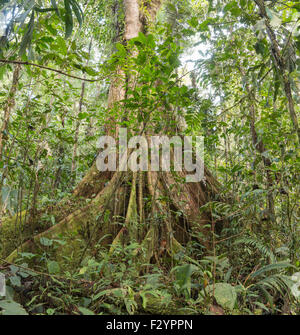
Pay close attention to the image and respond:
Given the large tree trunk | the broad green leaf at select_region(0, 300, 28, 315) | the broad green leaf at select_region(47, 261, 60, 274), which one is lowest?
the broad green leaf at select_region(0, 300, 28, 315)

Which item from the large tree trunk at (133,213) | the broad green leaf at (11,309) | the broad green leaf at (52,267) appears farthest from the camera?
the large tree trunk at (133,213)

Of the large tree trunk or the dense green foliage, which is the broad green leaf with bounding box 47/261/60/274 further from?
the large tree trunk

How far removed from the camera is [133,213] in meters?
2.50

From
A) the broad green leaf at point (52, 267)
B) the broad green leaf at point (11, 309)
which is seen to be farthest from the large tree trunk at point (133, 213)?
the broad green leaf at point (11, 309)

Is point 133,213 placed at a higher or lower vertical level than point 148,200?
lower

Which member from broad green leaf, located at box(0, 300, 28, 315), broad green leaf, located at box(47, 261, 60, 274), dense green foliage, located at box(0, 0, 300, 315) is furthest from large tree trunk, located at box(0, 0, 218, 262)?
broad green leaf, located at box(0, 300, 28, 315)

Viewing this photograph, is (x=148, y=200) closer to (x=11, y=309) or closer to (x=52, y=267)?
(x=52, y=267)

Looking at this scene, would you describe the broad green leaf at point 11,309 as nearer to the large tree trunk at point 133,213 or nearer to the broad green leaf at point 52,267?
the broad green leaf at point 52,267

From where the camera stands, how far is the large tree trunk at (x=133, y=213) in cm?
221

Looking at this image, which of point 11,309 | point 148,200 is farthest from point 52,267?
point 148,200

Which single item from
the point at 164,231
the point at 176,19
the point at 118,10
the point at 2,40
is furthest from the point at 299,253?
the point at 118,10

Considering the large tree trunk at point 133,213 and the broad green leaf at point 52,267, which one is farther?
the large tree trunk at point 133,213

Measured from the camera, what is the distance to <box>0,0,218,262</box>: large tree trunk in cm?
221
